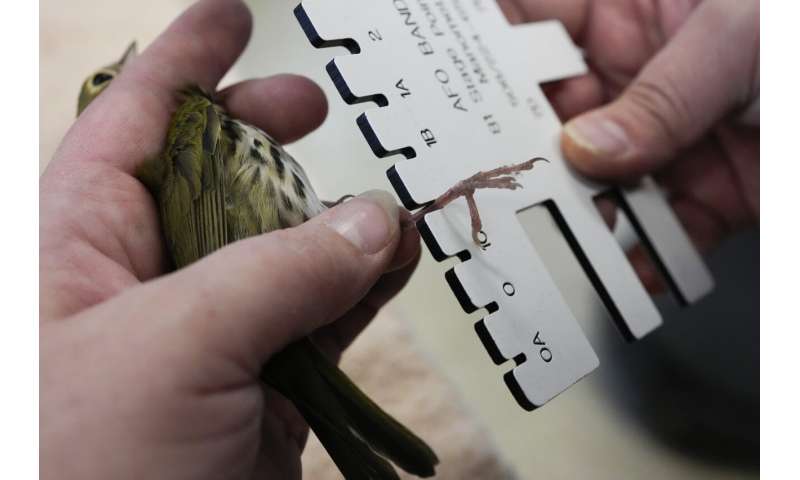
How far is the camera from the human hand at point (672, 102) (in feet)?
3.93

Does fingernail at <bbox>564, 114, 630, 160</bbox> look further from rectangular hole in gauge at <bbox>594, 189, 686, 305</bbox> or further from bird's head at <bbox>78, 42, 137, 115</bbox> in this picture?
bird's head at <bbox>78, 42, 137, 115</bbox>

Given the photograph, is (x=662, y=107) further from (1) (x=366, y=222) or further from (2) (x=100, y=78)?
(2) (x=100, y=78)

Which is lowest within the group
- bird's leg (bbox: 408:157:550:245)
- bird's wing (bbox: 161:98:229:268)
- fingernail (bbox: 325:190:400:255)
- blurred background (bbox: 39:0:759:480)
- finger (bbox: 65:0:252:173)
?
blurred background (bbox: 39:0:759:480)

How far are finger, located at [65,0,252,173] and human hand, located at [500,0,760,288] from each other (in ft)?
2.11

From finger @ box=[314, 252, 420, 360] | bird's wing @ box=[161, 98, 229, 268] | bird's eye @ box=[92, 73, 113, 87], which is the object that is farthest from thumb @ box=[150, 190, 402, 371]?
bird's eye @ box=[92, 73, 113, 87]

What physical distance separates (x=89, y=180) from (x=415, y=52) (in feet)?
1.62

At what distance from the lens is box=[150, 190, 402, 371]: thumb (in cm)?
60

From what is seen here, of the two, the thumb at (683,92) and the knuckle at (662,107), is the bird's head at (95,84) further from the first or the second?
the knuckle at (662,107)

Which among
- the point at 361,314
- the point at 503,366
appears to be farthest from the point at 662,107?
the point at 361,314

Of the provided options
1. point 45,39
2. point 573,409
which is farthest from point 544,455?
point 45,39

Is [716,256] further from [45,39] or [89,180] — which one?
[45,39]

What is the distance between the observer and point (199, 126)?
0.99 m

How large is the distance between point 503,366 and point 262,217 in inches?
25.1

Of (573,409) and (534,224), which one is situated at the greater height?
(534,224)
